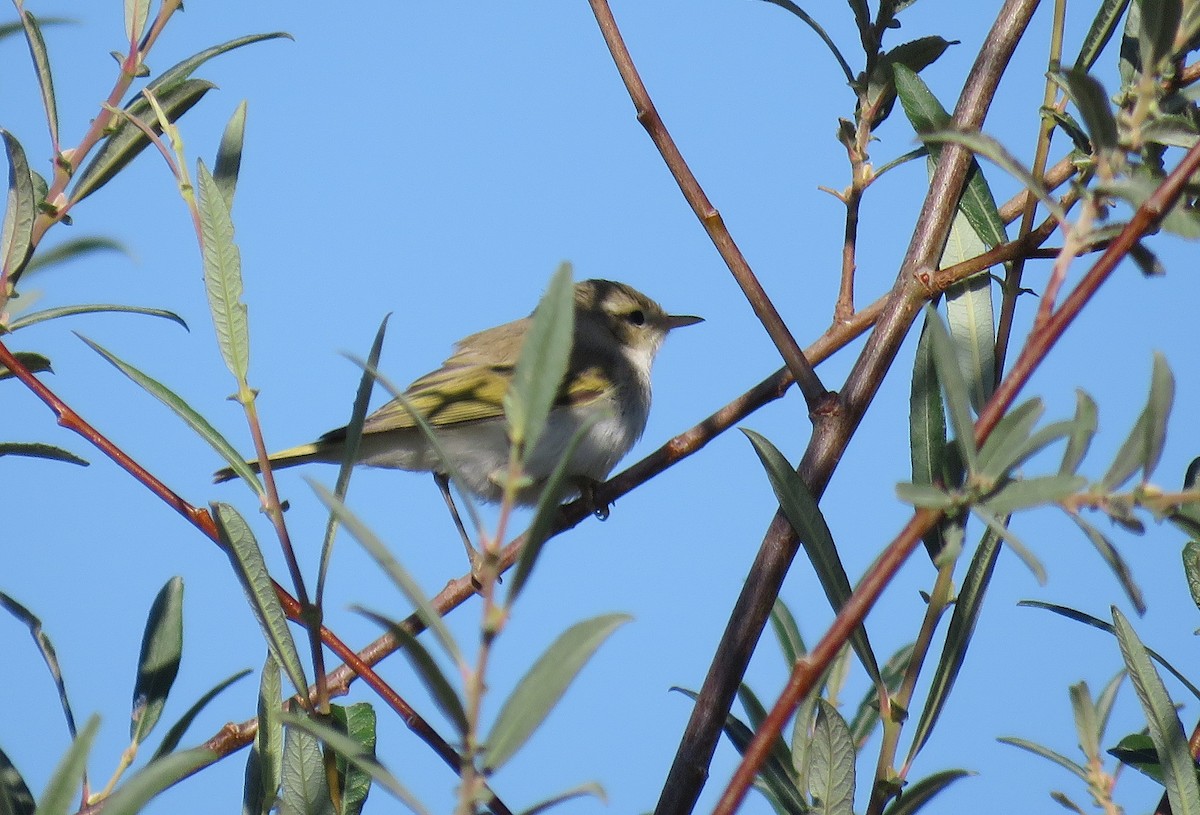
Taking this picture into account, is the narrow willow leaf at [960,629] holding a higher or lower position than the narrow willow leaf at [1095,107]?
lower

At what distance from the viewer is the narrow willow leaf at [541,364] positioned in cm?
86

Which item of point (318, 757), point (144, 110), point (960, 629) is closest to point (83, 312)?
point (144, 110)

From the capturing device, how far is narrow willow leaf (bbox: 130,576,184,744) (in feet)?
5.51

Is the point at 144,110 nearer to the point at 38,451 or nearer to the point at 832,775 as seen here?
the point at 38,451

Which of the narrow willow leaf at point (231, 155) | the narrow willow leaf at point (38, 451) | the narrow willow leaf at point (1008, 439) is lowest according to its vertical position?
the narrow willow leaf at point (1008, 439)

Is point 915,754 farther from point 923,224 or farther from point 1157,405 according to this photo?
point 923,224

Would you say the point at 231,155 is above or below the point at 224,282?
above

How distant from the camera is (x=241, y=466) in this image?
1.38 metres

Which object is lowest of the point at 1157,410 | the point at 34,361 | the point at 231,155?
the point at 1157,410

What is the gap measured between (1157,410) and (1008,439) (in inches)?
5.1

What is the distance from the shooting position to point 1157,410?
3.14 ft

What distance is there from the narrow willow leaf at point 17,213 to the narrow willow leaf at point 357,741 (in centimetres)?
96

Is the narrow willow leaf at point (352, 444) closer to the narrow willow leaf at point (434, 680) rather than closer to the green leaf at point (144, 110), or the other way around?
the narrow willow leaf at point (434, 680)

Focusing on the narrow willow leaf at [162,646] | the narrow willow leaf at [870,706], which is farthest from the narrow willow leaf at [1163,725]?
the narrow willow leaf at [162,646]
